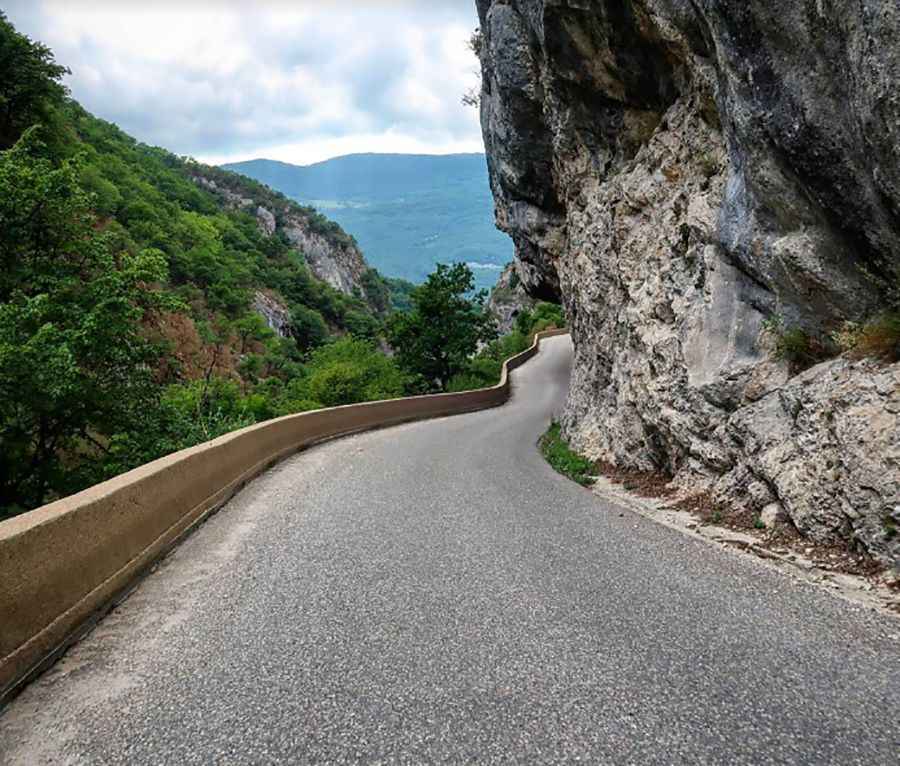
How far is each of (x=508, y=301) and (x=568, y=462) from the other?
8067 centimetres

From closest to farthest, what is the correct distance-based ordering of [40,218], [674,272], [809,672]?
1. [809,672]
2. [674,272]
3. [40,218]

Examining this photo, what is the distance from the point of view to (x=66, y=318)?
12.6 meters

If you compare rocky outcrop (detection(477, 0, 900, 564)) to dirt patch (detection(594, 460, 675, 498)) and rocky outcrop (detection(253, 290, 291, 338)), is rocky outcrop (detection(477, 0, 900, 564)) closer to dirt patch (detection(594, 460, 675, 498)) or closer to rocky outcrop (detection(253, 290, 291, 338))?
dirt patch (detection(594, 460, 675, 498))

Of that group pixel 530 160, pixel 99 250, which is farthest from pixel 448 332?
pixel 99 250

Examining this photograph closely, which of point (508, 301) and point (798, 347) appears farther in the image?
point (508, 301)

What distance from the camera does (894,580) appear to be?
4812 millimetres

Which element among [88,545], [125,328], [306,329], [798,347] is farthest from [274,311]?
[88,545]

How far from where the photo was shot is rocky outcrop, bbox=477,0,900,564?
18.9ft

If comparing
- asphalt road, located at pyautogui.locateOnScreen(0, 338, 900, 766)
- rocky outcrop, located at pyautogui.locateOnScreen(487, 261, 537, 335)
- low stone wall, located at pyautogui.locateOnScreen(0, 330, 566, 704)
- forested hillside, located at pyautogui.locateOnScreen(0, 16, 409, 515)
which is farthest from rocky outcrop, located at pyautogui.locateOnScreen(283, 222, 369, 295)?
asphalt road, located at pyautogui.locateOnScreen(0, 338, 900, 766)

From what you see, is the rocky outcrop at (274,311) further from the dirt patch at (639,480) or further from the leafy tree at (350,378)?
the dirt patch at (639,480)

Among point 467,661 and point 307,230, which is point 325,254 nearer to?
point 307,230

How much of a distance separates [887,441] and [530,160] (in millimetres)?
19467

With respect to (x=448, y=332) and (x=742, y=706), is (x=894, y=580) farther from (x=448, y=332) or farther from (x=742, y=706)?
(x=448, y=332)

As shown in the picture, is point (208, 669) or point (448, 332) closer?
point (208, 669)
